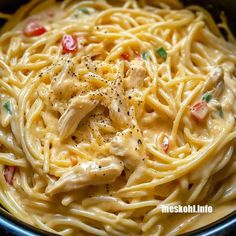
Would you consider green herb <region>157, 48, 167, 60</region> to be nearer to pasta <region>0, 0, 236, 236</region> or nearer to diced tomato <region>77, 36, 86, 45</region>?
pasta <region>0, 0, 236, 236</region>

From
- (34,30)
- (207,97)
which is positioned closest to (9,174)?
(34,30)

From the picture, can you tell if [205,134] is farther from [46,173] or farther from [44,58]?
[44,58]

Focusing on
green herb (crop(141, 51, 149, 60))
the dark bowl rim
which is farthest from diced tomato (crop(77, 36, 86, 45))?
the dark bowl rim

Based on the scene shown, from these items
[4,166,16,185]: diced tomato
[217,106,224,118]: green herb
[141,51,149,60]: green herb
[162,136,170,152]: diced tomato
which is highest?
[141,51,149,60]: green herb

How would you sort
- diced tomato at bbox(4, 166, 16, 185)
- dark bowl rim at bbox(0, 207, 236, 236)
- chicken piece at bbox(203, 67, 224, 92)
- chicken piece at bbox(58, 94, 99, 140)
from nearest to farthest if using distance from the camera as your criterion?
1. dark bowl rim at bbox(0, 207, 236, 236)
2. chicken piece at bbox(58, 94, 99, 140)
3. diced tomato at bbox(4, 166, 16, 185)
4. chicken piece at bbox(203, 67, 224, 92)

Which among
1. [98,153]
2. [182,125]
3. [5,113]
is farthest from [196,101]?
[5,113]

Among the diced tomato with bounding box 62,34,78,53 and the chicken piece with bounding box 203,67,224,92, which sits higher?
the diced tomato with bounding box 62,34,78,53

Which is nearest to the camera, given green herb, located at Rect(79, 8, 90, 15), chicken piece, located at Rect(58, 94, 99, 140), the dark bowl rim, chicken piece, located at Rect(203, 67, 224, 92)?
the dark bowl rim
